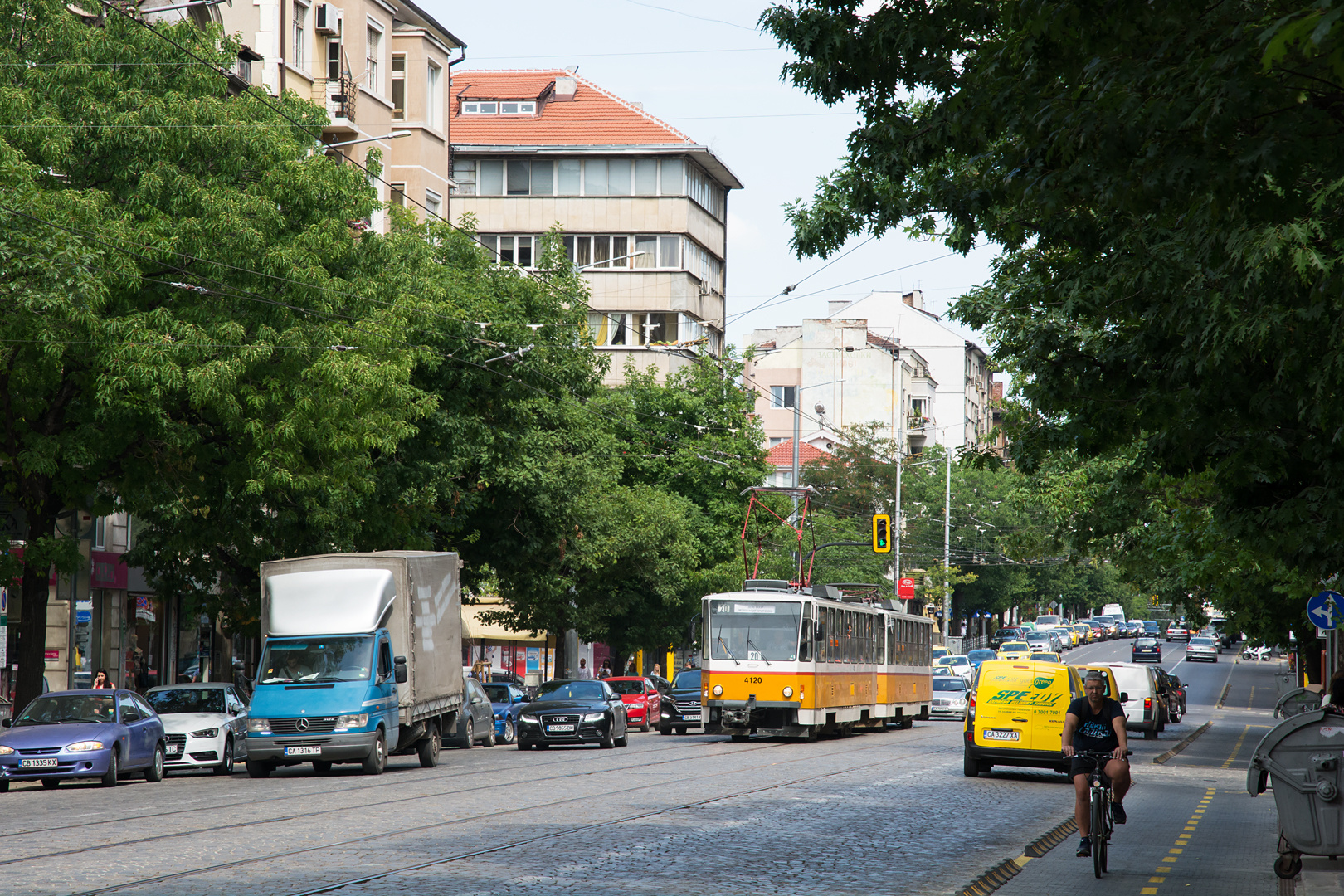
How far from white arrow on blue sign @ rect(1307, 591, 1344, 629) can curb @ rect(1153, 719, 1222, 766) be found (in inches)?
334

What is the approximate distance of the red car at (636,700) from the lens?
145 feet

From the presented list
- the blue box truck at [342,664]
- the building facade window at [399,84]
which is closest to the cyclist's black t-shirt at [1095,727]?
the blue box truck at [342,664]

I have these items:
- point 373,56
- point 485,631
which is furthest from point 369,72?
point 485,631

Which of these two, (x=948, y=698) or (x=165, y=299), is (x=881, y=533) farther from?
(x=165, y=299)

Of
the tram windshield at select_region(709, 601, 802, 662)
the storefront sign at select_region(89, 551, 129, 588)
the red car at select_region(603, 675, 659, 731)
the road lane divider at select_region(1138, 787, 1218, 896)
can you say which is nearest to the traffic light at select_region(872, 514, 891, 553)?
the red car at select_region(603, 675, 659, 731)

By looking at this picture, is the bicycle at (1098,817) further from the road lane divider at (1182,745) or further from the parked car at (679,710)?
the parked car at (679,710)

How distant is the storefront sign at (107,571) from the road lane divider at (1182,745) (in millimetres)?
21247

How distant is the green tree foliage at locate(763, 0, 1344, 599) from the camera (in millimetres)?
6953

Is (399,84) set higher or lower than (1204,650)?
higher

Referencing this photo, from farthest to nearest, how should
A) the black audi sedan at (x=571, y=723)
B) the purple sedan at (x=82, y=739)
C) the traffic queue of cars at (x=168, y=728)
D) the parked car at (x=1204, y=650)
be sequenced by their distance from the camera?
the parked car at (x=1204, y=650) → the black audi sedan at (x=571, y=723) → the traffic queue of cars at (x=168, y=728) → the purple sedan at (x=82, y=739)

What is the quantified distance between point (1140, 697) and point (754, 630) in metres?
12.3

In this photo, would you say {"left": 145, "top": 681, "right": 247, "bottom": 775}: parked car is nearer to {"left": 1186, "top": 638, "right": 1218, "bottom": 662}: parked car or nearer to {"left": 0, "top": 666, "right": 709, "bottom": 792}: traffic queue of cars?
{"left": 0, "top": 666, "right": 709, "bottom": 792}: traffic queue of cars

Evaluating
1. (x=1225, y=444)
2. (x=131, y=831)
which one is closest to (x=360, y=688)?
(x=131, y=831)

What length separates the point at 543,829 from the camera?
1518cm
